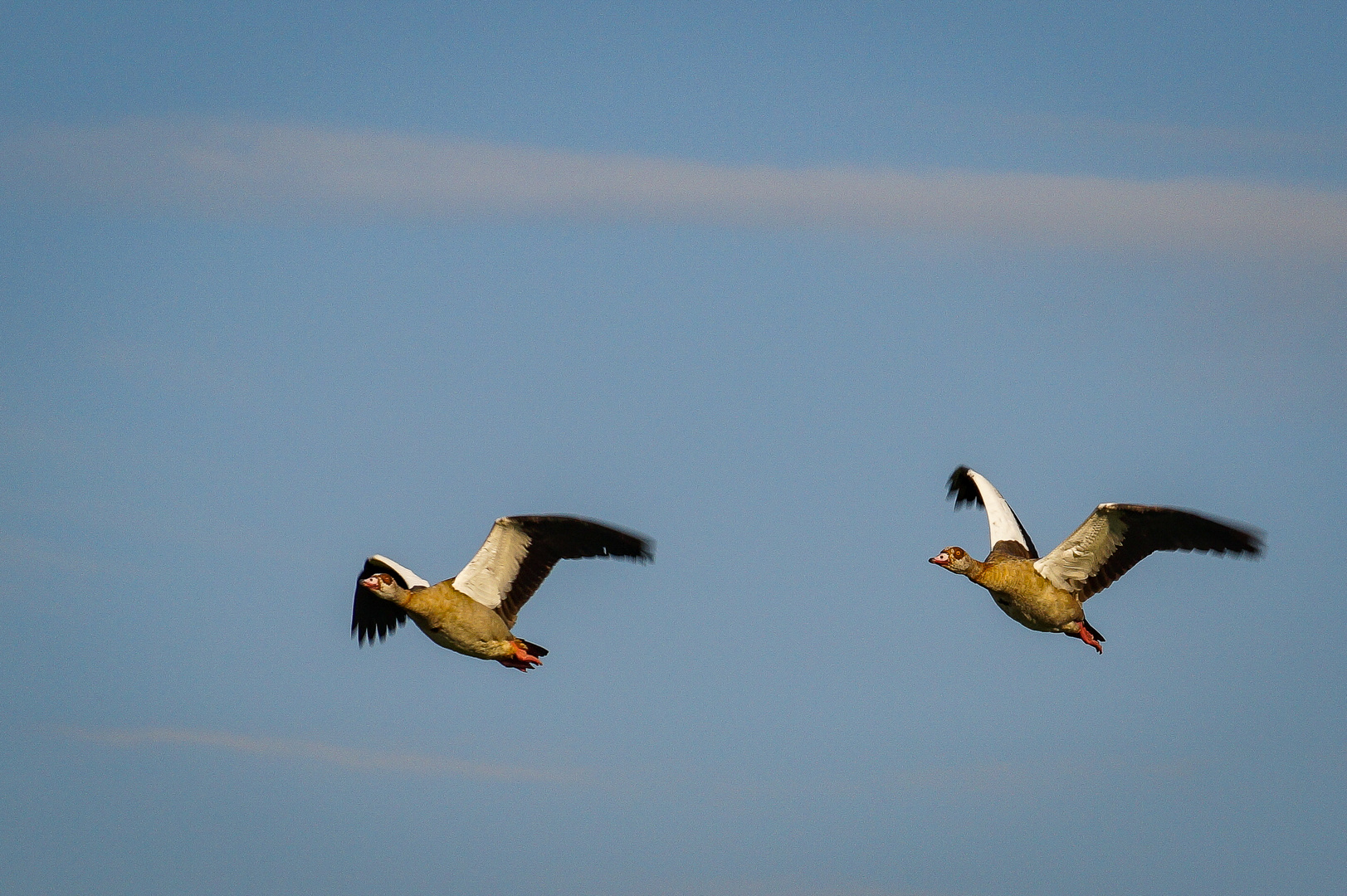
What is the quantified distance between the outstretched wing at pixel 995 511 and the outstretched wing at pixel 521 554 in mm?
5468

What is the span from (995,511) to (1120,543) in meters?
2.58

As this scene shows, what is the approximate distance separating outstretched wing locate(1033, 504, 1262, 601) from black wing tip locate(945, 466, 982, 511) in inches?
127

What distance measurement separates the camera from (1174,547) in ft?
72.8

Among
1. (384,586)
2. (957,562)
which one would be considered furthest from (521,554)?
(957,562)

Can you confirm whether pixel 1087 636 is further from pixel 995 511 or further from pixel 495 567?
pixel 495 567

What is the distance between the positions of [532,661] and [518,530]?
5.37 feet

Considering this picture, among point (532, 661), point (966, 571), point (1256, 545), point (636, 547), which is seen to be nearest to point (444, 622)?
point (532, 661)

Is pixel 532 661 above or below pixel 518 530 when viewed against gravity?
below

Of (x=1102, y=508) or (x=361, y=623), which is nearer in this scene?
(x=1102, y=508)

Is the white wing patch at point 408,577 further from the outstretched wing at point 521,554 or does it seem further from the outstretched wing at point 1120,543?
the outstretched wing at point 1120,543

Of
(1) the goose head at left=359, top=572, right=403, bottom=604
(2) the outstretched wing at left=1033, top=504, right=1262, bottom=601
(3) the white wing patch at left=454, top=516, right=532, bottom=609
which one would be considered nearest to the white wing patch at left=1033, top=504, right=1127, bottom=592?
(2) the outstretched wing at left=1033, top=504, right=1262, bottom=601

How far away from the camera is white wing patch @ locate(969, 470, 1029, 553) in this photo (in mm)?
24312

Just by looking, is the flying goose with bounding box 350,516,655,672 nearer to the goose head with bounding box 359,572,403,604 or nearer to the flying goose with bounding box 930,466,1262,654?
the goose head with bounding box 359,572,403,604

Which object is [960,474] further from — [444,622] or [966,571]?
[444,622]
